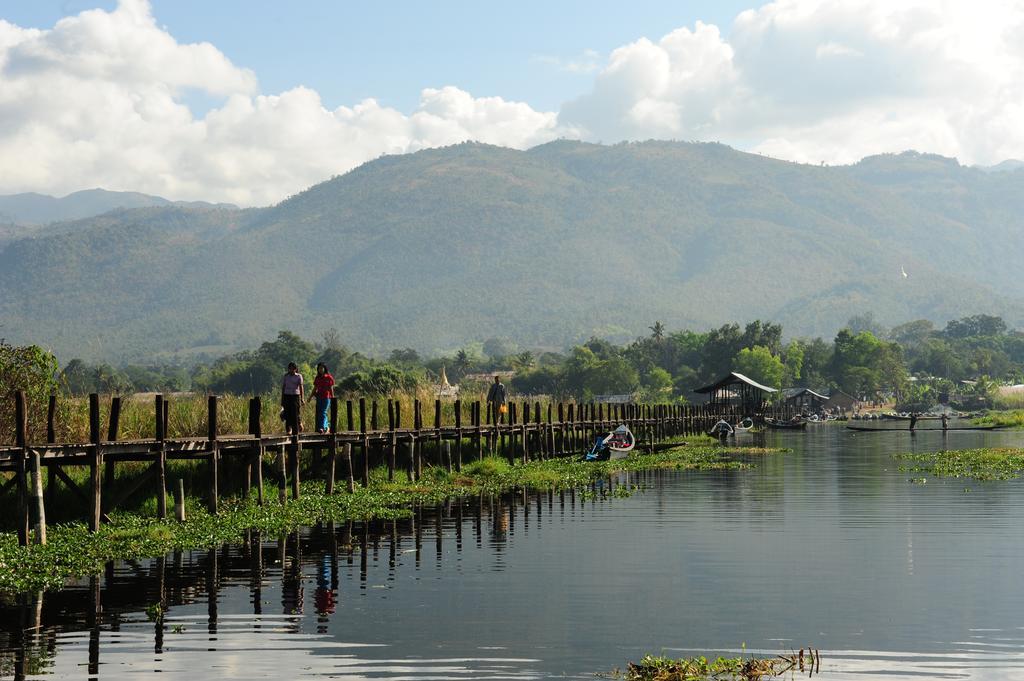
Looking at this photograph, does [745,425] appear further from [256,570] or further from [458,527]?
[256,570]

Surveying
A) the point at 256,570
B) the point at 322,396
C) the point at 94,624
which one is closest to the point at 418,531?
the point at 256,570

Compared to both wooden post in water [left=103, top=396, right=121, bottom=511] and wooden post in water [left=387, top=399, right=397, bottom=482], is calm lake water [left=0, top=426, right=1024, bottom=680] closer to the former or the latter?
wooden post in water [left=103, top=396, right=121, bottom=511]

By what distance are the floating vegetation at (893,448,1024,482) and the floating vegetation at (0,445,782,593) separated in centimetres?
876

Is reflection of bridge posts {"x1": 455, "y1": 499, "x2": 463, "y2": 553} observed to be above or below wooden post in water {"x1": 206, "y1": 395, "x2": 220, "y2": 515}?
below

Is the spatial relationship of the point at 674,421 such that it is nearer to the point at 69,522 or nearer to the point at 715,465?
the point at 715,465

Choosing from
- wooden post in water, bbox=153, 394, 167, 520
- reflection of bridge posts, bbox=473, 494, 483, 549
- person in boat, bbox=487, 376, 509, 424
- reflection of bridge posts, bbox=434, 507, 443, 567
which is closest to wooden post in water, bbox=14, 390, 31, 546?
wooden post in water, bbox=153, 394, 167, 520

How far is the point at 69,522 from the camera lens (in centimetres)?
2673

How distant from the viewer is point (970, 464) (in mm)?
50812

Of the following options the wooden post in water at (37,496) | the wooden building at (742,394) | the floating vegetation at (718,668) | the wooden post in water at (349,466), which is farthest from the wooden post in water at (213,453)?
the wooden building at (742,394)

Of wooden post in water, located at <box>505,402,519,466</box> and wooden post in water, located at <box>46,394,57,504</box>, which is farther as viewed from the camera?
wooden post in water, located at <box>505,402,519,466</box>

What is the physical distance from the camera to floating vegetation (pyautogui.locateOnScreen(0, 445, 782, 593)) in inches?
852

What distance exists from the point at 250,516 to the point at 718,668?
52.8ft

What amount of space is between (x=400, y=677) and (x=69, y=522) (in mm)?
14472

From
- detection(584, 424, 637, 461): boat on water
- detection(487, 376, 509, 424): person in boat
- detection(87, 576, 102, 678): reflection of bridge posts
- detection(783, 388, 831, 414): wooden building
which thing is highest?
detection(487, 376, 509, 424): person in boat
